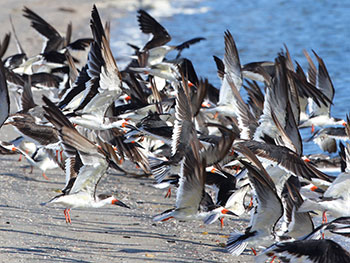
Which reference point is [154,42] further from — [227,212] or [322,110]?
[227,212]

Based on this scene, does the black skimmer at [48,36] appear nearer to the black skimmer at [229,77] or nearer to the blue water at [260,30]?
the blue water at [260,30]

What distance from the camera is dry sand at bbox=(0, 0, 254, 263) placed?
17.8 ft

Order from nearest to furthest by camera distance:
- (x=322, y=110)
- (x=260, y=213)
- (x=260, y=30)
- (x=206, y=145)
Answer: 1. (x=260, y=213)
2. (x=206, y=145)
3. (x=322, y=110)
4. (x=260, y=30)

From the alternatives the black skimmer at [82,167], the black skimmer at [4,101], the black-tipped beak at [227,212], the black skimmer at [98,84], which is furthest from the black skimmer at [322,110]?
the black skimmer at [4,101]

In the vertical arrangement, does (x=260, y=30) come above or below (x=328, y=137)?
below

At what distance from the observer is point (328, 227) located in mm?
5129

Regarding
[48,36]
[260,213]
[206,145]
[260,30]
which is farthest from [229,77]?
[260,30]

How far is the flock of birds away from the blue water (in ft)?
13.4

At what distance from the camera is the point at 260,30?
18594 millimetres

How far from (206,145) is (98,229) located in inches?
50.5

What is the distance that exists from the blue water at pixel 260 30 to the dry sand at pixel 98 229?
17.6 feet

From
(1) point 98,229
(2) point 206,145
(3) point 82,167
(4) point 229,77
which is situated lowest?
(1) point 98,229

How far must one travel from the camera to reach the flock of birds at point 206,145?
17.5 feet

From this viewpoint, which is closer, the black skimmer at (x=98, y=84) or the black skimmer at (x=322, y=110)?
the black skimmer at (x=98, y=84)
